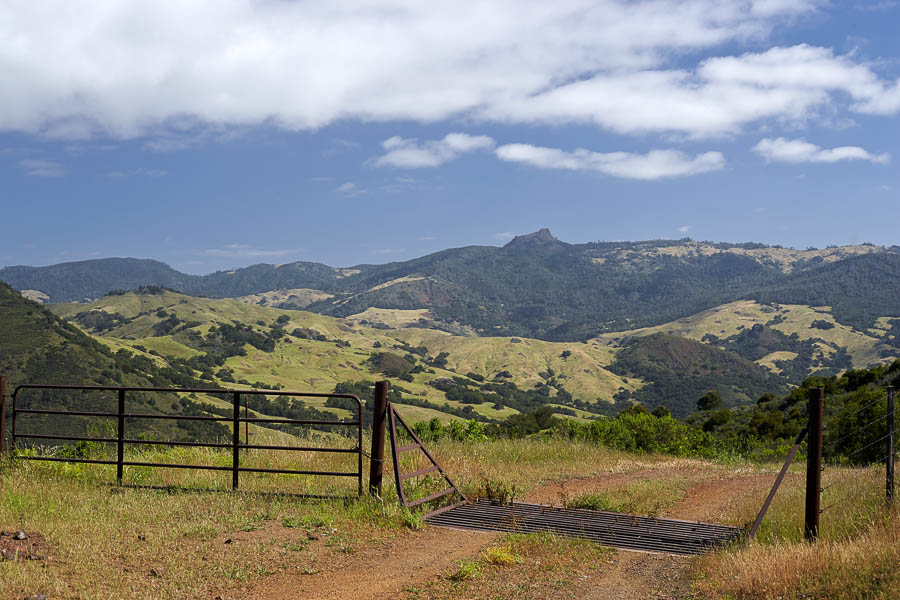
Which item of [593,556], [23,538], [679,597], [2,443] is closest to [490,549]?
[593,556]

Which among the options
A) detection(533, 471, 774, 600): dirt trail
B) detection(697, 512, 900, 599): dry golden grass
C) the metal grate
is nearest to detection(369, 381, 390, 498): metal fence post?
the metal grate

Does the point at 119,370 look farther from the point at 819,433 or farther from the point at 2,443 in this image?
the point at 819,433

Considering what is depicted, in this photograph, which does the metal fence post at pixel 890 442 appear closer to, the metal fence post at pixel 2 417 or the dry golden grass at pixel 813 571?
the dry golden grass at pixel 813 571

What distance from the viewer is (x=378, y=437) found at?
34.0 ft

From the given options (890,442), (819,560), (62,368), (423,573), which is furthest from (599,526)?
(62,368)

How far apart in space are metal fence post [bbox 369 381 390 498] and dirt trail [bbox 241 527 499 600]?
139 cm

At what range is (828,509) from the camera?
352 inches

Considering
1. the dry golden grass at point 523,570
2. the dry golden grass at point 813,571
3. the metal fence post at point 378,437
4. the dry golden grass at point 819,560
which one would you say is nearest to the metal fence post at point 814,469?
the dry golden grass at point 819,560

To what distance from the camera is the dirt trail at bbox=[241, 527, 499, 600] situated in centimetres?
686

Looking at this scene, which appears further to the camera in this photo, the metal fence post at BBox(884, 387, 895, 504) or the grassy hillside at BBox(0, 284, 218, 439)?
the grassy hillside at BBox(0, 284, 218, 439)

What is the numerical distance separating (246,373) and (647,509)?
181 metres

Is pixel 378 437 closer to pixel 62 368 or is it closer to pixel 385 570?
pixel 385 570

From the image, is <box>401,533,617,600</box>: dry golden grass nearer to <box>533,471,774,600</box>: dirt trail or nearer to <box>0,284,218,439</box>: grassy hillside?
<box>533,471,774,600</box>: dirt trail

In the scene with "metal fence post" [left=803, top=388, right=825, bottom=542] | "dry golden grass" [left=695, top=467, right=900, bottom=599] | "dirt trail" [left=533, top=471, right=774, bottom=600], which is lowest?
"dirt trail" [left=533, top=471, right=774, bottom=600]
